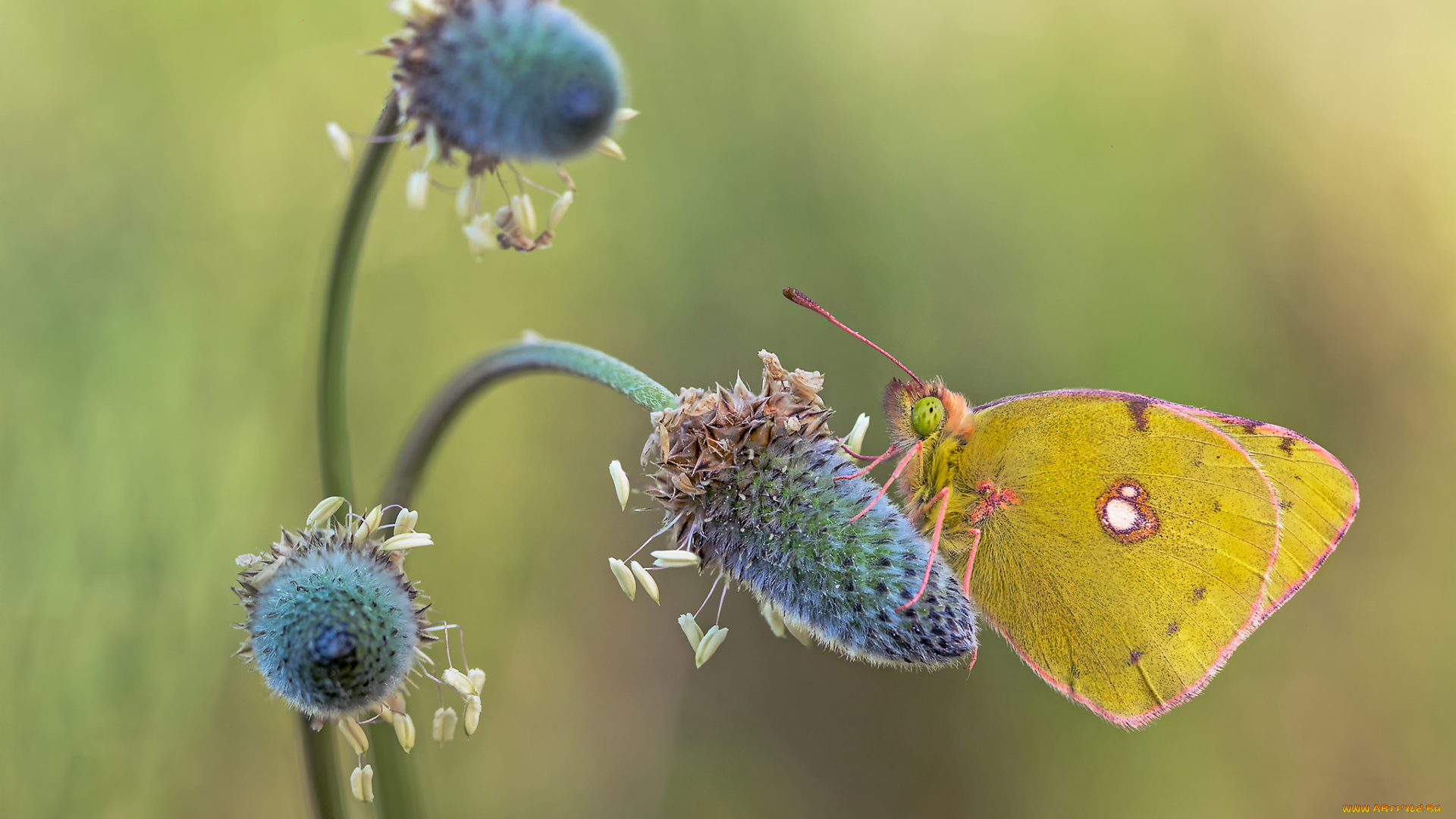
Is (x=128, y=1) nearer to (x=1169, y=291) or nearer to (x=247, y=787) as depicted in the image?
(x=247, y=787)

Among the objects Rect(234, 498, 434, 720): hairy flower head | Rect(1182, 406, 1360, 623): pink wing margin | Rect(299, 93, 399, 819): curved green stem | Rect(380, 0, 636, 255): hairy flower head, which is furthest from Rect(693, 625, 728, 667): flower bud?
Rect(1182, 406, 1360, 623): pink wing margin

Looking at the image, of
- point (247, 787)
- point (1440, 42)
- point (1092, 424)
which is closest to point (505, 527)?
point (247, 787)

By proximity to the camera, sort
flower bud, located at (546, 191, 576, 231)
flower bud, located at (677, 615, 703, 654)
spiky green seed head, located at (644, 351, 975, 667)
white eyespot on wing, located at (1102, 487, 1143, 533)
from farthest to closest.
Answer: white eyespot on wing, located at (1102, 487, 1143, 533) < flower bud, located at (677, 615, 703, 654) < flower bud, located at (546, 191, 576, 231) < spiky green seed head, located at (644, 351, 975, 667)

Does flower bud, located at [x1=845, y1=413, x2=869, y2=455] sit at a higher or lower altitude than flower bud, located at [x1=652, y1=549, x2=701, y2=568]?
higher

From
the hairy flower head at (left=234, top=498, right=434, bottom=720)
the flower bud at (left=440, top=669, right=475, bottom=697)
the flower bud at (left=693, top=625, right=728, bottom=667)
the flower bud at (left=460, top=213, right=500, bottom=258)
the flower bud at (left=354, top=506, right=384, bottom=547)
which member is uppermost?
the flower bud at (left=460, top=213, right=500, bottom=258)

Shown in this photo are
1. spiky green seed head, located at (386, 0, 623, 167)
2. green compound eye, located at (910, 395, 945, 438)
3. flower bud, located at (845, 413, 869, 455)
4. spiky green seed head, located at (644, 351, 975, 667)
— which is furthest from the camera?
green compound eye, located at (910, 395, 945, 438)

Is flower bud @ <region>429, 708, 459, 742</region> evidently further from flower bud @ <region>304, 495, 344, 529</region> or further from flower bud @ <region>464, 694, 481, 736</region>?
flower bud @ <region>304, 495, 344, 529</region>

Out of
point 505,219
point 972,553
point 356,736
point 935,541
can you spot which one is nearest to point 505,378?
point 505,219
